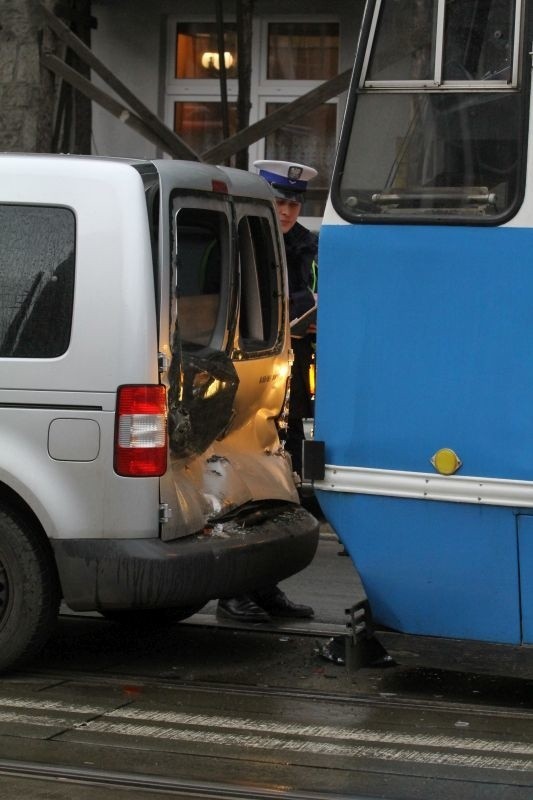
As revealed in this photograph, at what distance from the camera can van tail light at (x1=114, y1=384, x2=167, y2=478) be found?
5.66 m

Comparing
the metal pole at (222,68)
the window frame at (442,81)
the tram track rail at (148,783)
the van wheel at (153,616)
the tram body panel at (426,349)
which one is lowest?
the tram track rail at (148,783)

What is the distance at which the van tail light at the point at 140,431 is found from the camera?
5.66 metres

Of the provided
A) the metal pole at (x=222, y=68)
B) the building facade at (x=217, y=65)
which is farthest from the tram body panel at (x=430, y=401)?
the building facade at (x=217, y=65)

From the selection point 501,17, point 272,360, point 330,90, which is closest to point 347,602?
point 272,360

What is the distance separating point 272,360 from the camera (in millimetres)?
6941

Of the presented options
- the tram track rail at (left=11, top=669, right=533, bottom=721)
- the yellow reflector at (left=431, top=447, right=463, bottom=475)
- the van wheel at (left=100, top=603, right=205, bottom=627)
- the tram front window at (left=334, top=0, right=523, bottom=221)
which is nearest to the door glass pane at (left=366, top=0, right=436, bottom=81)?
the tram front window at (left=334, top=0, right=523, bottom=221)

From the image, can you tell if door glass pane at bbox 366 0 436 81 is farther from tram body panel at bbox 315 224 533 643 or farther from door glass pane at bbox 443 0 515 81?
tram body panel at bbox 315 224 533 643

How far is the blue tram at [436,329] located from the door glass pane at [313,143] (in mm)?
8993

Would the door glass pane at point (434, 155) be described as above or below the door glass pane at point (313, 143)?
below

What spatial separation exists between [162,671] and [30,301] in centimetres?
172

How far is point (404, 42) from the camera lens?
530cm

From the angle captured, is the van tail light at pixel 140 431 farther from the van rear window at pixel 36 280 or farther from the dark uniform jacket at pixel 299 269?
the dark uniform jacket at pixel 299 269

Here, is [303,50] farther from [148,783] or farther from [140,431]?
[148,783]

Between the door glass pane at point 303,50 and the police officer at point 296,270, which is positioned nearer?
the police officer at point 296,270
